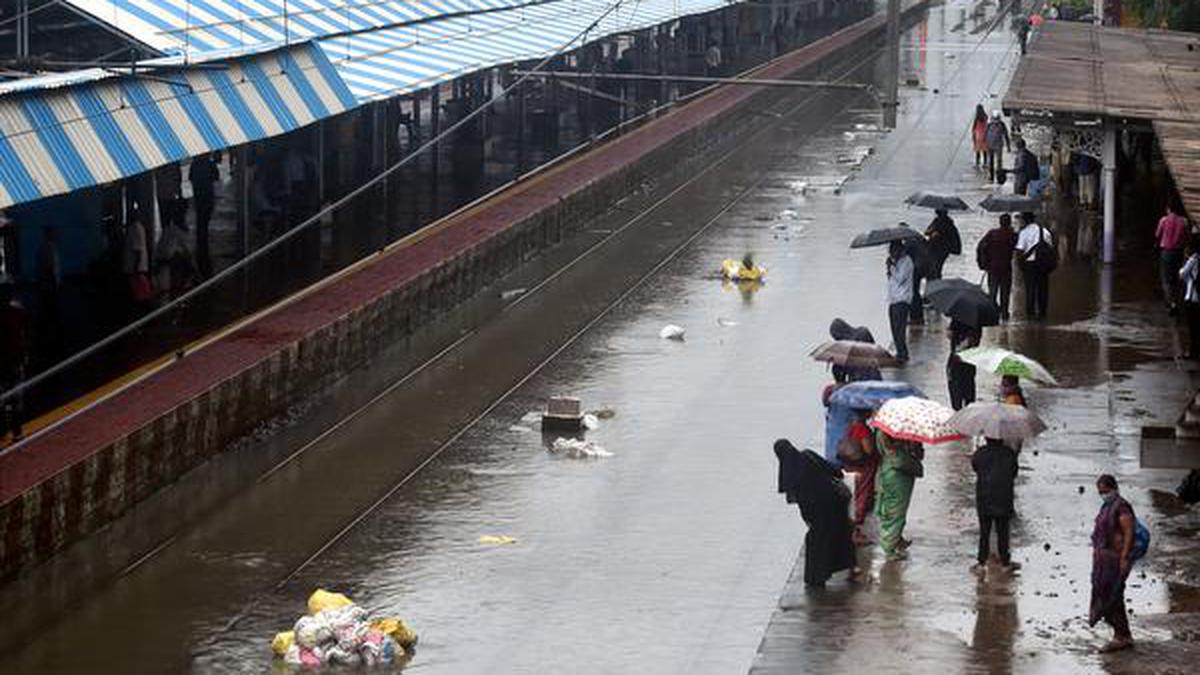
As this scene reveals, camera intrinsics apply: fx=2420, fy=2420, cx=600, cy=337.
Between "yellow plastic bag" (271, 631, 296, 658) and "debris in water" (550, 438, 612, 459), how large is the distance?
588 centimetres

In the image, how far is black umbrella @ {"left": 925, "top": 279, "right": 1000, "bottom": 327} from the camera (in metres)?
21.3

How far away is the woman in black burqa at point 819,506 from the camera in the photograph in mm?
15602

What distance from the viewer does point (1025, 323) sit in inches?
1039

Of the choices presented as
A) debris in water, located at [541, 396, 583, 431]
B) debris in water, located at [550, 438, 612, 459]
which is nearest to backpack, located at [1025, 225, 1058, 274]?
debris in water, located at [541, 396, 583, 431]

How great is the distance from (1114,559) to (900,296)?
976cm

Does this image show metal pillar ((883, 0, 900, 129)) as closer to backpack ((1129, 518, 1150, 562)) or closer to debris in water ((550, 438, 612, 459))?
debris in water ((550, 438, 612, 459))

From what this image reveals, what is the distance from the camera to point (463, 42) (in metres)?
36.2

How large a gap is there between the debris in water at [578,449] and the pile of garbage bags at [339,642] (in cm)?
570

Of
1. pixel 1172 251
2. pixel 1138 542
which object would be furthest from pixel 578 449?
pixel 1172 251

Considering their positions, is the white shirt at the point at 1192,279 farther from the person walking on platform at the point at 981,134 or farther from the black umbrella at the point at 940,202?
the person walking on platform at the point at 981,134

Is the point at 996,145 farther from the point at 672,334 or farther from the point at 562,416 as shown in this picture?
the point at 562,416

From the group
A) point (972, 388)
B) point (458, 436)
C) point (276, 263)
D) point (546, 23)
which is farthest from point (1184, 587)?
point (546, 23)

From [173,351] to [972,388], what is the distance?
7487mm

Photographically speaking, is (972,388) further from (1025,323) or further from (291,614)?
(291,614)
